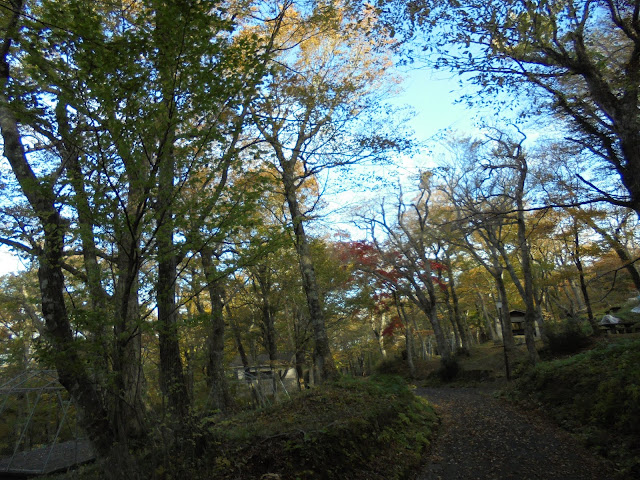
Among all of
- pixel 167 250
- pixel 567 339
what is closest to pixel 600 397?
pixel 167 250

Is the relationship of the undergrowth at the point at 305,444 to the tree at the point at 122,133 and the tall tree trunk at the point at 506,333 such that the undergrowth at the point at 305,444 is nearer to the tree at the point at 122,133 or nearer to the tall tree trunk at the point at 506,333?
the tree at the point at 122,133

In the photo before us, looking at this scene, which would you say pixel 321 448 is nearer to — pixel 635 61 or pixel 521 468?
pixel 521 468

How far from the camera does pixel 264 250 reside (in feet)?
16.3

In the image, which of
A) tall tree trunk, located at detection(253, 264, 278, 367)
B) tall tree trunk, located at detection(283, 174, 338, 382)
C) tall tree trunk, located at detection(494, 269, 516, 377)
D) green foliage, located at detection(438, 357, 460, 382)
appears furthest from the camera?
green foliage, located at detection(438, 357, 460, 382)

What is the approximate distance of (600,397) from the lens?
794 centimetres

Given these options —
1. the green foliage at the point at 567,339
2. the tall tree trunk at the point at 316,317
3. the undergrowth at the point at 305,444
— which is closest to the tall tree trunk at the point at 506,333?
the green foliage at the point at 567,339

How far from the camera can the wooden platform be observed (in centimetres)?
1009

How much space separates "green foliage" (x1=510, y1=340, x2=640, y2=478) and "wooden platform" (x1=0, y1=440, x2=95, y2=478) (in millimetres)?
10526

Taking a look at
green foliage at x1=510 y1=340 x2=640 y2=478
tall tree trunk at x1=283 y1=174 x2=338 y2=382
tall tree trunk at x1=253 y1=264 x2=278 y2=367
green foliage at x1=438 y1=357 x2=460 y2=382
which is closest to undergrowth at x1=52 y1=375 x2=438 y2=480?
tall tree trunk at x1=283 y1=174 x2=338 y2=382

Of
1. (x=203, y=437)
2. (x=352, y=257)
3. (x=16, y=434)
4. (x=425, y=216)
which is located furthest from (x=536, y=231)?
(x=16, y=434)

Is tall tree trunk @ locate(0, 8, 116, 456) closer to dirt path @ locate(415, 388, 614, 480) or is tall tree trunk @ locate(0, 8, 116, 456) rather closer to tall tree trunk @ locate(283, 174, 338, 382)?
dirt path @ locate(415, 388, 614, 480)

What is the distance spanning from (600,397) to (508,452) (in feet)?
8.15

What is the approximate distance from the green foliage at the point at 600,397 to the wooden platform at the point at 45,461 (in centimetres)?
1053

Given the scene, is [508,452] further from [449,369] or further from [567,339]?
[449,369]
